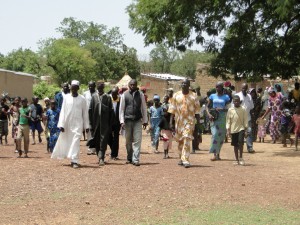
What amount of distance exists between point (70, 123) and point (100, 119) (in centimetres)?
80

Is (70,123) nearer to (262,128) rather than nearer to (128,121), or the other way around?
(128,121)

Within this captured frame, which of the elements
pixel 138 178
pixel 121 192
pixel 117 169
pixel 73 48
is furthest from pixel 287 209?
pixel 73 48

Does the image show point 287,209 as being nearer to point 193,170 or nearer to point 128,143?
point 193,170

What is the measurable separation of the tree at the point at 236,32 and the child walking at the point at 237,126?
22.7ft

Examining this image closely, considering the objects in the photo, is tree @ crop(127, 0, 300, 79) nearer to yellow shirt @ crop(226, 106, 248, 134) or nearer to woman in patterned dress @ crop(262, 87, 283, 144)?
woman in patterned dress @ crop(262, 87, 283, 144)

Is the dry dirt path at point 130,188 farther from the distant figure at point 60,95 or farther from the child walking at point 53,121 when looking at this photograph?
the distant figure at point 60,95

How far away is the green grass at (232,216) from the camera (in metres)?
7.29

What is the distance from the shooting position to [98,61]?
9088 centimetres

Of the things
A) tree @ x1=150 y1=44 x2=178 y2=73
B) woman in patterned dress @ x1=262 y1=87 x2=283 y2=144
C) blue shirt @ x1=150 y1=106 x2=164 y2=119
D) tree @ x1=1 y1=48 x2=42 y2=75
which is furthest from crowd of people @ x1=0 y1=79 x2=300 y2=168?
tree @ x1=150 y1=44 x2=178 y2=73

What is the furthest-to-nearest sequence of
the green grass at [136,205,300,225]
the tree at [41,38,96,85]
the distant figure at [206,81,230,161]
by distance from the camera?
the tree at [41,38,96,85]
the distant figure at [206,81,230,161]
the green grass at [136,205,300,225]

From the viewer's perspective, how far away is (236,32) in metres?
21.2

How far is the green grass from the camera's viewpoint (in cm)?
729

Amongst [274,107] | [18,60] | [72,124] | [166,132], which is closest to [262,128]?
[274,107]

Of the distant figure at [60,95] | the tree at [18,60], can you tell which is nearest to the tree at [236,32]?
the distant figure at [60,95]
